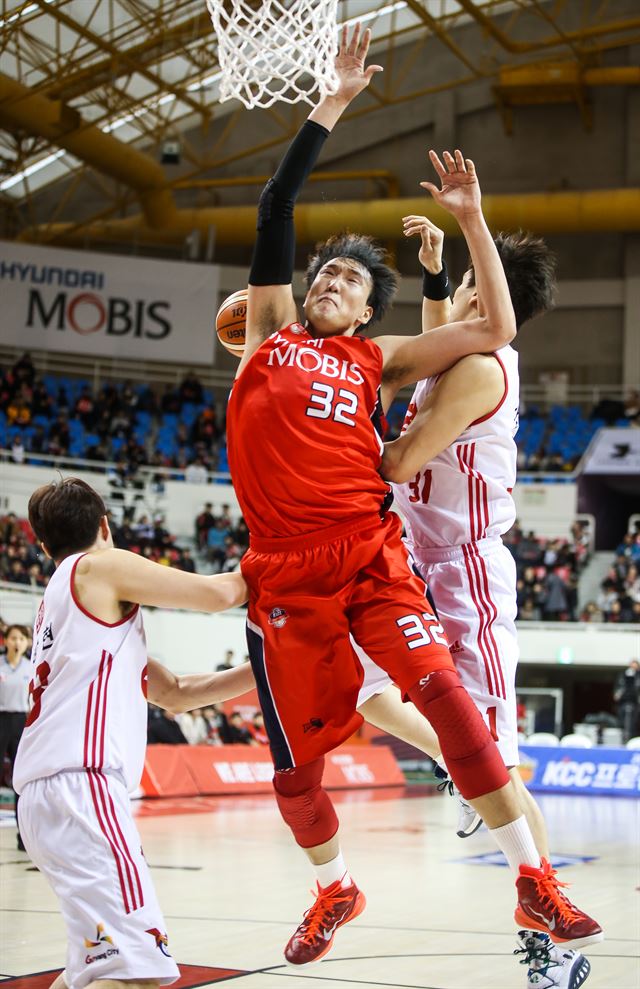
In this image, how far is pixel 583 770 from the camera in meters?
18.5

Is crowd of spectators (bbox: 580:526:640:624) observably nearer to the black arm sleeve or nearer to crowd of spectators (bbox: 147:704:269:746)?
crowd of spectators (bbox: 147:704:269:746)

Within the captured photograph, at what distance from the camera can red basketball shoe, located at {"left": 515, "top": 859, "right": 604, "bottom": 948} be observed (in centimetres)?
422

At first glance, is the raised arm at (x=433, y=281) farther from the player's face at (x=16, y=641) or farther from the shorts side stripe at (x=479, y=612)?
the player's face at (x=16, y=641)

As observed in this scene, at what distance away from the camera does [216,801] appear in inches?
593

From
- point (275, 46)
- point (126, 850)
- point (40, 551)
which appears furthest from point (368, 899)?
point (40, 551)

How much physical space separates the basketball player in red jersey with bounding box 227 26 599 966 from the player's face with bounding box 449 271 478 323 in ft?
1.39

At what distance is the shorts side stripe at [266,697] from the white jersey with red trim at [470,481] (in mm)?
1014

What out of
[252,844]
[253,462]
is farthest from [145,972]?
[252,844]

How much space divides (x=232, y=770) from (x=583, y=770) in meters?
5.65

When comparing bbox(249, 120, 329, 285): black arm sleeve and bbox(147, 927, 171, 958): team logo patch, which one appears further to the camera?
bbox(249, 120, 329, 285): black arm sleeve

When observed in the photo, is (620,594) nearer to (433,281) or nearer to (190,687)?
(433,281)

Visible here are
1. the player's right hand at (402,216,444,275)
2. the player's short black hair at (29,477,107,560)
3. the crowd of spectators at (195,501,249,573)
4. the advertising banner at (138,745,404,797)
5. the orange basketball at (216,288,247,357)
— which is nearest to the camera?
the player's short black hair at (29,477,107,560)

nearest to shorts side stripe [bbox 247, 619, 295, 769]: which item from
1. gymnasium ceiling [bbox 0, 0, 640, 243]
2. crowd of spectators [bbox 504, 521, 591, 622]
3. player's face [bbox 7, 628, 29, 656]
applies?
player's face [bbox 7, 628, 29, 656]

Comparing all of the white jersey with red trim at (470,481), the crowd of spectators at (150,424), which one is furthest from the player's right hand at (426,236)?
the crowd of spectators at (150,424)
